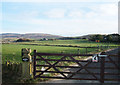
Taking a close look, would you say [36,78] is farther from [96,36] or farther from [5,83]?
[96,36]

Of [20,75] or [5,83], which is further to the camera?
[20,75]

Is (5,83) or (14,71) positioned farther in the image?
(14,71)

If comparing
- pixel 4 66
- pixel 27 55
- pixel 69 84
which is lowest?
pixel 69 84

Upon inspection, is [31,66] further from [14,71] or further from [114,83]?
[114,83]

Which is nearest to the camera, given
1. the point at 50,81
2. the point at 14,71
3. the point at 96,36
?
the point at 50,81

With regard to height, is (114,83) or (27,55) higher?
(27,55)

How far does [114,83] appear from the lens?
621 cm

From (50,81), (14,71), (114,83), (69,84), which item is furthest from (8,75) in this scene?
(114,83)

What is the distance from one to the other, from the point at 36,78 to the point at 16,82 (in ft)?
3.24

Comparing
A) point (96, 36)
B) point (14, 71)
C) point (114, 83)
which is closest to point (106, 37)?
point (96, 36)

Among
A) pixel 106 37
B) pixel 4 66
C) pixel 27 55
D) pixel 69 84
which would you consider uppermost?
pixel 106 37

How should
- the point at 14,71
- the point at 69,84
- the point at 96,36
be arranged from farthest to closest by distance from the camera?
1. the point at 96,36
2. the point at 14,71
3. the point at 69,84

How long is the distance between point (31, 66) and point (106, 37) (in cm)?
1888

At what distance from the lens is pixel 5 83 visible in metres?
6.23
